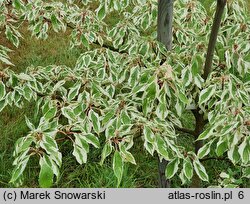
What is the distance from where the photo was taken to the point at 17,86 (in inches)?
100

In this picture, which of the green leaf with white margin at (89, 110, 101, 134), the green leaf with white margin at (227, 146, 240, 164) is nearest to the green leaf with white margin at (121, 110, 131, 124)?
the green leaf with white margin at (89, 110, 101, 134)

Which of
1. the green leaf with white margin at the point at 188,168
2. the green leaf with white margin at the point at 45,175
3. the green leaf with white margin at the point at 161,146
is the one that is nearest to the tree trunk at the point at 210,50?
the green leaf with white margin at the point at 188,168

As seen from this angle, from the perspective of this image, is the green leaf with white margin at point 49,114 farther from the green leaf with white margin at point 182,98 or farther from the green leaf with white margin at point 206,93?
the green leaf with white margin at point 206,93

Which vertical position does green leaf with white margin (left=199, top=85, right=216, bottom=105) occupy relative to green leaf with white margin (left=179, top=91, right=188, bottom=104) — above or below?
above

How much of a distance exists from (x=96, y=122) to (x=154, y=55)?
23.1 inches

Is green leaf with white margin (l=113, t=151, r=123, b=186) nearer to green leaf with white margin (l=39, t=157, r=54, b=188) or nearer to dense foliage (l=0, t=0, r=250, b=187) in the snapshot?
dense foliage (l=0, t=0, r=250, b=187)

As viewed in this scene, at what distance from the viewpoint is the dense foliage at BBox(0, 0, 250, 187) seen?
1.92 meters

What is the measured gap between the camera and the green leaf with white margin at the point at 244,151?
1.92 meters

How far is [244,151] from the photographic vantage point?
1929 mm

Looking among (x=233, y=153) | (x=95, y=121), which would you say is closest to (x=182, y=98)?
(x=233, y=153)

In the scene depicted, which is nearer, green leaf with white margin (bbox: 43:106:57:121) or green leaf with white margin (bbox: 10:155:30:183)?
green leaf with white margin (bbox: 10:155:30:183)
